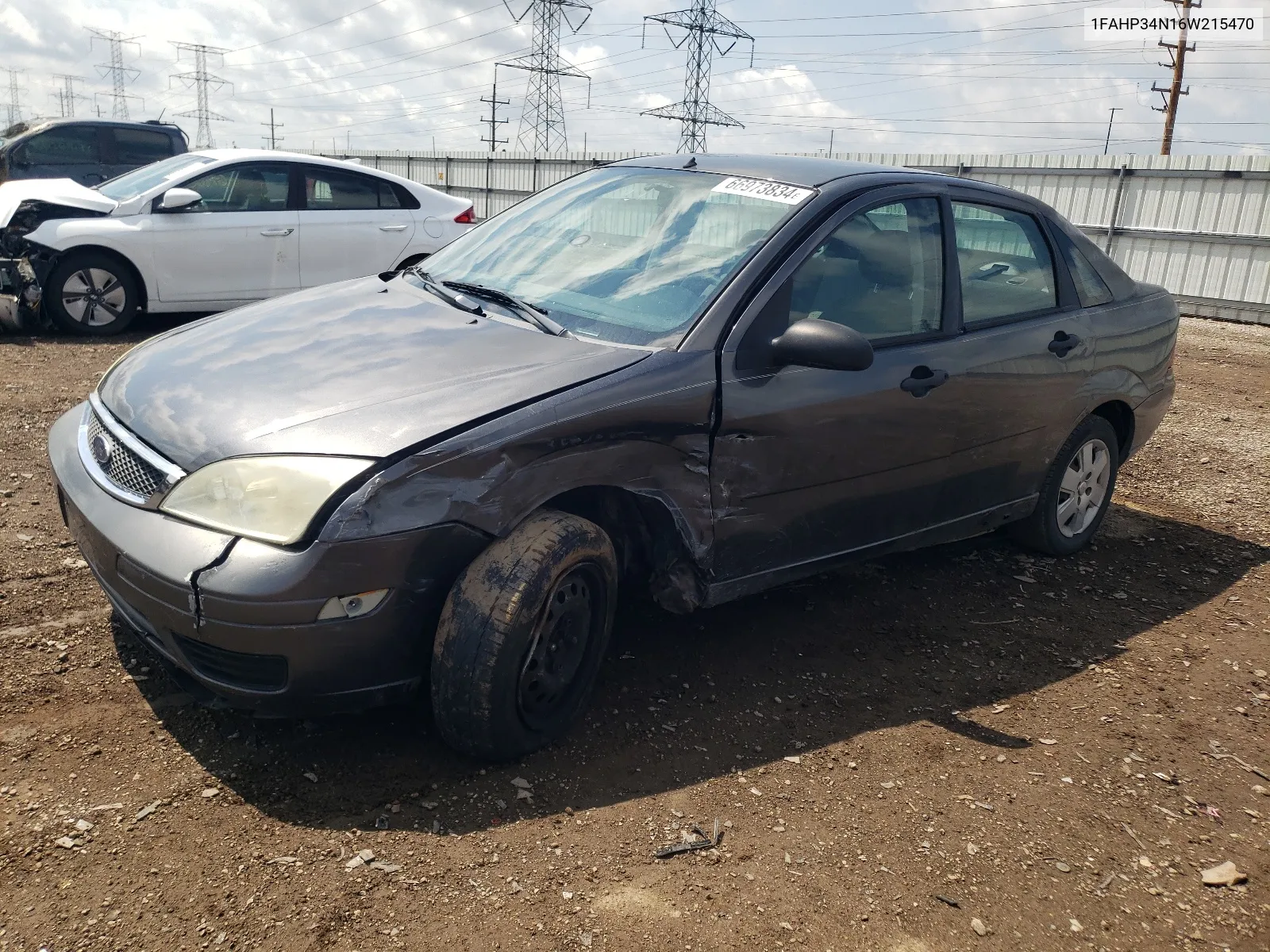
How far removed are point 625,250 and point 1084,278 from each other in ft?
7.80

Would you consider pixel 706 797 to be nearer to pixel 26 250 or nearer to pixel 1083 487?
pixel 1083 487

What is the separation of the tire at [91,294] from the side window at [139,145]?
517 centimetres

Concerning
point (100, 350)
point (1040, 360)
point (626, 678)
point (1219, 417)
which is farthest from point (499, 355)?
point (1219, 417)

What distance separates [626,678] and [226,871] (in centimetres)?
147

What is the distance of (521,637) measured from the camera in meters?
2.76

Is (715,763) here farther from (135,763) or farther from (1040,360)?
(1040,360)

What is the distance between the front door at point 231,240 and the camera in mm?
8547

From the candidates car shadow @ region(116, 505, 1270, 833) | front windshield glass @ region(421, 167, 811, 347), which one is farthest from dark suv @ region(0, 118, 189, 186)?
car shadow @ region(116, 505, 1270, 833)

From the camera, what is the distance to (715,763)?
10.2 ft

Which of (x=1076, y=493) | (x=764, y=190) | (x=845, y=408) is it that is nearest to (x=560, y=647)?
(x=845, y=408)

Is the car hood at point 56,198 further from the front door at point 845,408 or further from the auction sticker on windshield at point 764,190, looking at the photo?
the front door at point 845,408

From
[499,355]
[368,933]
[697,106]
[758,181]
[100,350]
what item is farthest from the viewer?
[697,106]

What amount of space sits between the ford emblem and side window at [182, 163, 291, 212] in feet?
20.5

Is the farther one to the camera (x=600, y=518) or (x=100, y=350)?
(x=100, y=350)
